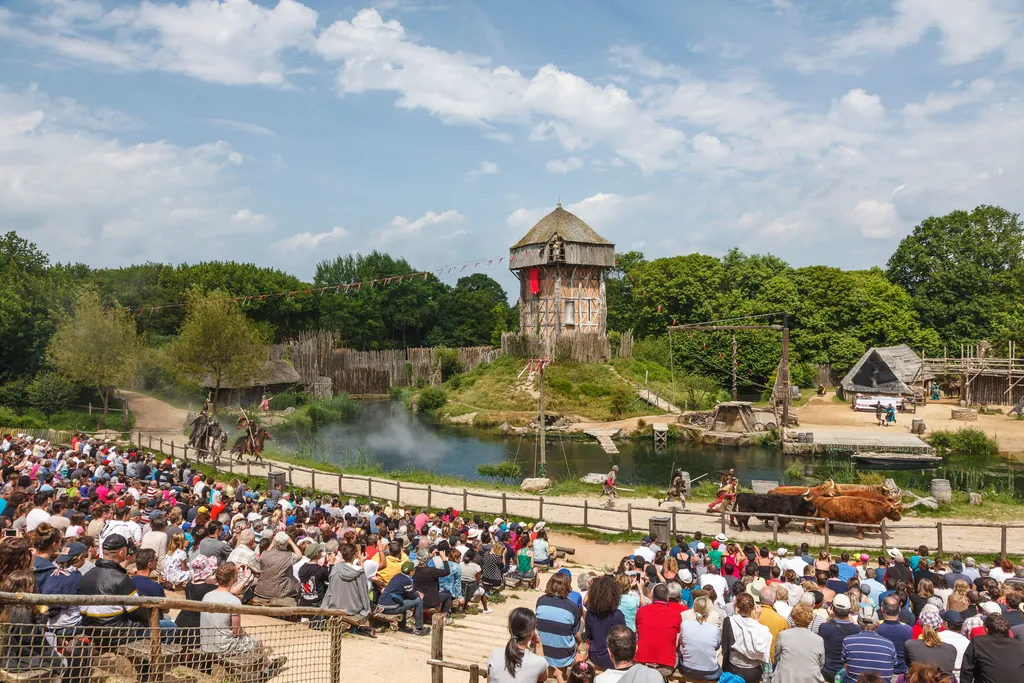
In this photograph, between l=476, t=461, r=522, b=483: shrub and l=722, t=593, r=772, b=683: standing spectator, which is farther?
l=476, t=461, r=522, b=483: shrub

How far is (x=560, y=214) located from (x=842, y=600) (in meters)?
50.4

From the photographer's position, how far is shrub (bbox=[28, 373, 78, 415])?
33.3 metres

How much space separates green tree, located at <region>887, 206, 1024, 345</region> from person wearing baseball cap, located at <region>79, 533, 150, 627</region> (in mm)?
54730

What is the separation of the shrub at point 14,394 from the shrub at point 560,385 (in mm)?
28148

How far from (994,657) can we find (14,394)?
3803 centimetres

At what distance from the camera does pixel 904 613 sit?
8.62 metres

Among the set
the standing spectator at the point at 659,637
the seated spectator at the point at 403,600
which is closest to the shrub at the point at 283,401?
the seated spectator at the point at 403,600

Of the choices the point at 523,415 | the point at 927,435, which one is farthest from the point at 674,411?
the point at 927,435

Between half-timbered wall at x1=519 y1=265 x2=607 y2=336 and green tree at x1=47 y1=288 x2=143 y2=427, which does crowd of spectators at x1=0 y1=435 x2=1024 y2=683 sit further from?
half-timbered wall at x1=519 y1=265 x2=607 y2=336

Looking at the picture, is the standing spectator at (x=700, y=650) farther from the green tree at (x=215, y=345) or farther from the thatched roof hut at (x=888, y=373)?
the thatched roof hut at (x=888, y=373)

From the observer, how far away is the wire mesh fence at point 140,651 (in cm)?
560

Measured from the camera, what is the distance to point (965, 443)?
32.7 metres

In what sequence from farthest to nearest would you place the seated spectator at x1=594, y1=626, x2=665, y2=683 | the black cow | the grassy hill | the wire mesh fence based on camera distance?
the grassy hill < the black cow < the wire mesh fence < the seated spectator at x1=594, y1=626, x2=665, y2=683

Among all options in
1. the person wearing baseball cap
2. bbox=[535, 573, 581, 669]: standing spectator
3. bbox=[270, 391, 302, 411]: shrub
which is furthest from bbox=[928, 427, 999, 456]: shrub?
bbox=[270, 391, 302, 411]: shrub
